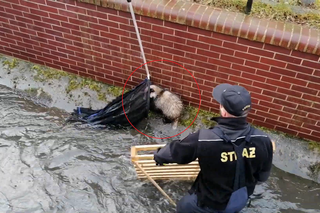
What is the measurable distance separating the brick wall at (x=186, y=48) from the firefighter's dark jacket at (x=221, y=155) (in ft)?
5.06

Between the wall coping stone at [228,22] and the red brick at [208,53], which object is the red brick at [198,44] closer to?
the red brick at [208,53]

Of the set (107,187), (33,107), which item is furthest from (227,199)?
(33,107)

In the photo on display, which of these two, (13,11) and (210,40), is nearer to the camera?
(210,40)

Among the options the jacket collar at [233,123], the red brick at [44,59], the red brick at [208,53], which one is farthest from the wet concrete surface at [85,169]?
the jacket collar at [233,123]

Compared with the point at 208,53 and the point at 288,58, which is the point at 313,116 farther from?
the point at 208,53

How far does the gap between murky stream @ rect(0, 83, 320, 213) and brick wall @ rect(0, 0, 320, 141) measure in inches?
36.8

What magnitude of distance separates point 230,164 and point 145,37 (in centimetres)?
236

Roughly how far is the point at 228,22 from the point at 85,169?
2.70 metres

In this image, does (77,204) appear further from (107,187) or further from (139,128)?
(139,128)

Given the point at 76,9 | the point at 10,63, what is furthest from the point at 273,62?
the point at 10,63

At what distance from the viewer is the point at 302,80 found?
12.1 feet

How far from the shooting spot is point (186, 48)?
3980mm

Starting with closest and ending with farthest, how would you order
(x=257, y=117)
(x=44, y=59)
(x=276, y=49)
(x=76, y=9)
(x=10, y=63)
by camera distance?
(x=276, y=49), (x=76, y=9), (x=257, y=117), (x=44, y=59), (x=10, y=63)

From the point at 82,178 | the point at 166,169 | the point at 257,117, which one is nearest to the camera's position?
the point at 166,169
